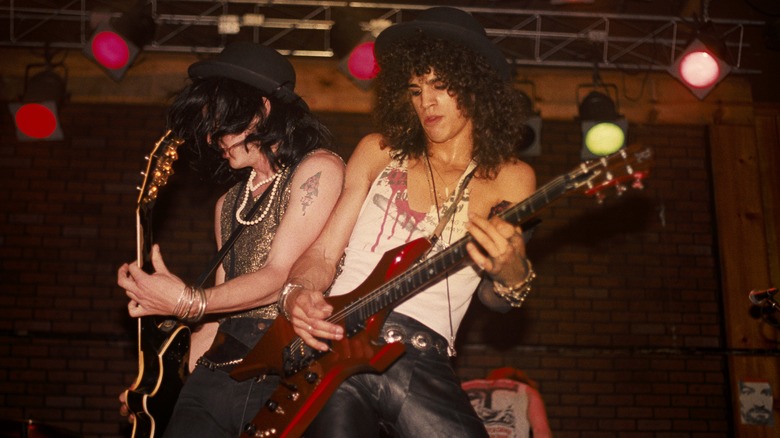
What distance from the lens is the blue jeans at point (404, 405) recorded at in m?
2.40

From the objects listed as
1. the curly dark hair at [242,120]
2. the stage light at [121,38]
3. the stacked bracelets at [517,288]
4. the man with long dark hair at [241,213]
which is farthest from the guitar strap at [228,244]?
the stage light at [121,38]

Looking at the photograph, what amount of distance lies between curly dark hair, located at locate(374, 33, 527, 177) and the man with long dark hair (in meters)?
0.29

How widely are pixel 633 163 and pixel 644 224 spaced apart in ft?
19.0

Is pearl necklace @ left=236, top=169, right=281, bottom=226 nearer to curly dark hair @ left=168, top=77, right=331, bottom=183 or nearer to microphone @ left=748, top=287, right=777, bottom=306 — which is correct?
curly dark hair @ left=168, top=77, right=331, bottom=183

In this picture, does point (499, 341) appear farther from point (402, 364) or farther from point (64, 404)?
point (402, 364)

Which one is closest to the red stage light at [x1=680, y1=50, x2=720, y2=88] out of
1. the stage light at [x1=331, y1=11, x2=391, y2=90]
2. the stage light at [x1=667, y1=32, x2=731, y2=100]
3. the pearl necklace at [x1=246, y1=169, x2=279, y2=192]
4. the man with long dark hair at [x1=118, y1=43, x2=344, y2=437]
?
the stage light at [x1=667, y1=32, x2=731, y2=100]

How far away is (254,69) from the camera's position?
3082 millimetres

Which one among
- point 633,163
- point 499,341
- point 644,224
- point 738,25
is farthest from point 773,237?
point 633,163

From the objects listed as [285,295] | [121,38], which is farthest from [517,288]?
[121,38]

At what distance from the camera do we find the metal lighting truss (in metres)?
6.63

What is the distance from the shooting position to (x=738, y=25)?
262 inches

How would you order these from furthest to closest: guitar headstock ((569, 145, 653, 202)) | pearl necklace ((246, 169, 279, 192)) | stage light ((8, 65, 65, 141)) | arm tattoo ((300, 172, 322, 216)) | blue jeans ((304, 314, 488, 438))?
1. stage light ((8, 65, 65, 141))
2. pearl necklace ((246, 169, 279, 192))
3. arm tattoo ((300, 172, 322, 216))
4. blue jeans ((304, 314, 488, 438))
5. guitar headstock ((569, 145, 653, 202))

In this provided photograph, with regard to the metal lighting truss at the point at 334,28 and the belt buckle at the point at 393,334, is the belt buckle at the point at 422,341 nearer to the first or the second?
the belt buckle at the point at 393,334

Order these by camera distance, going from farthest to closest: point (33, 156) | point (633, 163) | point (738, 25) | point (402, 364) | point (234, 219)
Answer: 1. point (33, 156)
2. point (738, 25)
3. point (234, 219)
4. point (402, 364)
5. point (633, 163)
